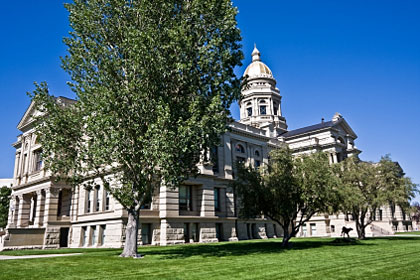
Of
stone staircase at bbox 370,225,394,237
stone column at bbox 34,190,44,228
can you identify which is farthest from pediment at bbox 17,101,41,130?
stone staircase at bbox 370,225,394,237

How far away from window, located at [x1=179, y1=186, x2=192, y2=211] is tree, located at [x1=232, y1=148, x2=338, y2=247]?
10.8 metres

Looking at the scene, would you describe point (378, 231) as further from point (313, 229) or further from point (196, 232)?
point (196, 232)

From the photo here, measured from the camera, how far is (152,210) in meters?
33.9

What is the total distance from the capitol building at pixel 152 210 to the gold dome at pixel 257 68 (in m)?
26.0

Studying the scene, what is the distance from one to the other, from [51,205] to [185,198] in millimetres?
14453

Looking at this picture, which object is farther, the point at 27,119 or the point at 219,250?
the point at 27,119

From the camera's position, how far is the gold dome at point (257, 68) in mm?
78812

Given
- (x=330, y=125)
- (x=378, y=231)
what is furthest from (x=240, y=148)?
(x=378, y=231)

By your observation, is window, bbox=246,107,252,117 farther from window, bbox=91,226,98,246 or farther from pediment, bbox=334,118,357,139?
window, bbox=91,226,98,246

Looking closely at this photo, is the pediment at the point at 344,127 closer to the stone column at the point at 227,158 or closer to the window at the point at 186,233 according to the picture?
the stone column at the point at 227,158

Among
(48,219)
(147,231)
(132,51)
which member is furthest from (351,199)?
(48,219)

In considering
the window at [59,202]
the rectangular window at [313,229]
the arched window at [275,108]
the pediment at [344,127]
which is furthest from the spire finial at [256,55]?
the window at [59,202]

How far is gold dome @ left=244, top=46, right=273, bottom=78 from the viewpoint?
259 ft

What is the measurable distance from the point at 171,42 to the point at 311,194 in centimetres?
1505
